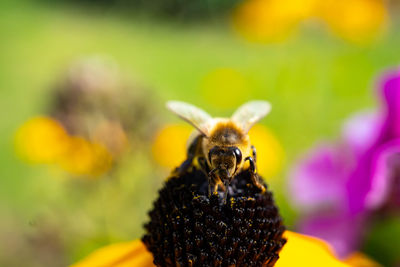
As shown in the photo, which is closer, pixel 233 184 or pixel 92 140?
pixel 233 184

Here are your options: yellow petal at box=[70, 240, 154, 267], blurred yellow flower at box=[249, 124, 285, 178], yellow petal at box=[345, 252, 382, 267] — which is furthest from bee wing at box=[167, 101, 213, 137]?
blurred yellow flower at box=[249, 124, 285, 178]

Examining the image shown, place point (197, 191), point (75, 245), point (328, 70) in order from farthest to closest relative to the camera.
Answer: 1. point (328, 70)
2. point (75, 245)
3. point (197, 191)

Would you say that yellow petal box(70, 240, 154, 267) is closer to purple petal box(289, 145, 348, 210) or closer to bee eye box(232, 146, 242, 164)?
bee eye box(232, 146, 242, 164)

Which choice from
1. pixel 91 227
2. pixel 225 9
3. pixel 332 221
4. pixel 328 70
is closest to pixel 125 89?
pixel 91 227

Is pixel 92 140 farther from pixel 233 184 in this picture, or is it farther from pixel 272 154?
pixel 233 184

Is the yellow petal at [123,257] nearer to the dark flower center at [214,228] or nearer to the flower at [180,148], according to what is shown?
the dark flower center at [214,228]

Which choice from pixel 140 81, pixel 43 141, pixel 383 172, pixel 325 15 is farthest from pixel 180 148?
pixel 325 15

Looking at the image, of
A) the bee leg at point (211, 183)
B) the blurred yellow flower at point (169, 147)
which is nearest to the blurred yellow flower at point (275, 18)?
the blurred yellow flower at point (169, 147)
